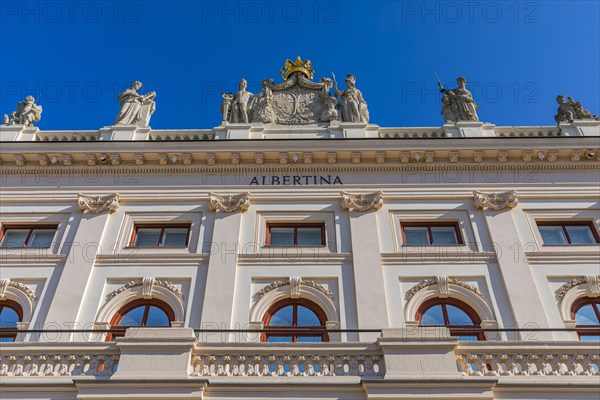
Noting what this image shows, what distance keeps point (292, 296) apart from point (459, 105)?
34.3ft

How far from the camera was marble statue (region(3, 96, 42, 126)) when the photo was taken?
73.3 feet

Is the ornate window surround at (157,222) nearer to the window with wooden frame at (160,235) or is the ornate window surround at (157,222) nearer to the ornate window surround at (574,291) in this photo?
the window with wooden frame at (160,235)

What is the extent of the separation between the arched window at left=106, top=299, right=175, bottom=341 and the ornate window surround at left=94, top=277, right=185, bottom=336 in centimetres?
11

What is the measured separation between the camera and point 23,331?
1470 centimetres

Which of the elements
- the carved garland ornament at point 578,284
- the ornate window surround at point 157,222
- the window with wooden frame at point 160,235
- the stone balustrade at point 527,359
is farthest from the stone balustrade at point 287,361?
the carved garland ornament at point 578,284

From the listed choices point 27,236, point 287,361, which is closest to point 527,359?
point 287,361

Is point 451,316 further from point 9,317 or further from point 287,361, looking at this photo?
point 9,317

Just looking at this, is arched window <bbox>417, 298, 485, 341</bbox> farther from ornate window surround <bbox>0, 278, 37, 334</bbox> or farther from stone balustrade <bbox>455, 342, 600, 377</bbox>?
ornate window surround <bbox>0, 278, 37, 334</bbox>

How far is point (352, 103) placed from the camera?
73.5 ft

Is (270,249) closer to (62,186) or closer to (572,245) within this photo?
(62,186)

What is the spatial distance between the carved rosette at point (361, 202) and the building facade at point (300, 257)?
70 millimetres

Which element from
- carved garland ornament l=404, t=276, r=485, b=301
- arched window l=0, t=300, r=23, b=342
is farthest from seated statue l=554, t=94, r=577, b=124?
arched window l=0, t=300, r=23, b=342

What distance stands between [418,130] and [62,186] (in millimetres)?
11784

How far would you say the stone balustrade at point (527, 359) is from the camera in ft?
42.2
